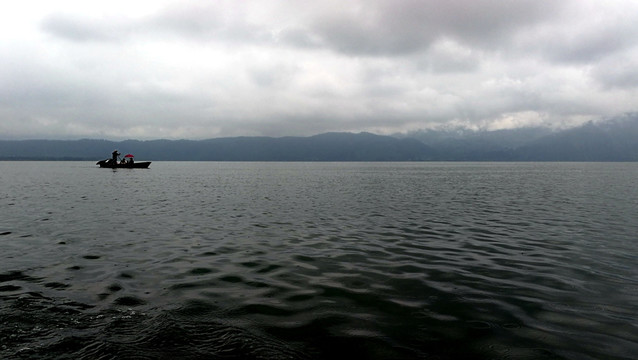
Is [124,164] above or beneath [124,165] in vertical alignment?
above

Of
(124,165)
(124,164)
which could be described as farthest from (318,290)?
(124,164)

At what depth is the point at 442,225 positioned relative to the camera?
27.6m

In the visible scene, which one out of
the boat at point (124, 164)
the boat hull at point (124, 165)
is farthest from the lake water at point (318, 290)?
the boat hull at point (124, 165)

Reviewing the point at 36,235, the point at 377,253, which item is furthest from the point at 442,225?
the point at 36,235

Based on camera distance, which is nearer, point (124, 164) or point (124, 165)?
point (124, 165)

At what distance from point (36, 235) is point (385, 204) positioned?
31.2m

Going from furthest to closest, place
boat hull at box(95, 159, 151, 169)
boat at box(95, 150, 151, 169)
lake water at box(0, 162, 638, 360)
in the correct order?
boat hull at box(95, 159, 151, 169), boat at box(95, 150, 151, 169), lake water at box(0, 162, 638, 360)

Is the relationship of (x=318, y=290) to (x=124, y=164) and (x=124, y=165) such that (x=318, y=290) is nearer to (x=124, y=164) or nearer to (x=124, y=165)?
(x=124, y=165)

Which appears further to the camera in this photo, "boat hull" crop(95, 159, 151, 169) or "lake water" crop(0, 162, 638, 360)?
"boat hull" crop(95, 159, 151, 169)

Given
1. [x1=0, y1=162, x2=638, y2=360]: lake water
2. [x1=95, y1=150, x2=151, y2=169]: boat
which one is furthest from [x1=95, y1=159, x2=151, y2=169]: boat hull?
[x1=0, y1=162, x2=638, y2=360]: lake water

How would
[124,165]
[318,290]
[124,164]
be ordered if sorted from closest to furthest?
[318,290]
[124,165]
[124,164]

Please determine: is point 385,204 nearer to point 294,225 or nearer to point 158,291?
point 294,225

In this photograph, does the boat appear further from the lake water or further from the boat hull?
the lake water

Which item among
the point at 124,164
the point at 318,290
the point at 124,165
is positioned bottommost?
the point at 318,290
